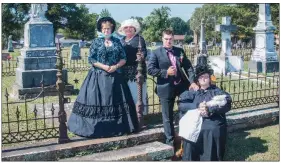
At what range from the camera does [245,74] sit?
49.0ft

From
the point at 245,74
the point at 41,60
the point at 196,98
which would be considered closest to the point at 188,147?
the point at 196,98

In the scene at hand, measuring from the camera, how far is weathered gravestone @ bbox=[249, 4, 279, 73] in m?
16.1

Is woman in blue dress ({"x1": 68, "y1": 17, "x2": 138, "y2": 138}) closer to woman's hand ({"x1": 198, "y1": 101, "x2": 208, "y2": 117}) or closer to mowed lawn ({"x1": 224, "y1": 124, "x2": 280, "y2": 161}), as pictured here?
woman's hand ({"x1": 198, "y1": 101, "x2": 208, "y2": 117})

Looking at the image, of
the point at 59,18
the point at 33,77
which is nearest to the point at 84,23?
the point at 59,18

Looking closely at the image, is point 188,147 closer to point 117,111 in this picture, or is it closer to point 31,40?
point 117,111

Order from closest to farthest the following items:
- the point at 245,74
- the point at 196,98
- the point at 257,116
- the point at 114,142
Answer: the point at 196,98 → the point at 114,142 → the point at 257,116 → the point at 245,74

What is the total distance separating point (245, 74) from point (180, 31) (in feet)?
197

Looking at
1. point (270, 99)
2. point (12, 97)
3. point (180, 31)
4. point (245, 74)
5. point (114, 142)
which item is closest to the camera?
point (114, 142)

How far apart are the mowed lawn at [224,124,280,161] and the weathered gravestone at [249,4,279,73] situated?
31.6 ft

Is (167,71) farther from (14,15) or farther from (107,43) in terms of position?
(14,15)

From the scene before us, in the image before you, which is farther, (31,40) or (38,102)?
(31,40)

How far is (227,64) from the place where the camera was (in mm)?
15727

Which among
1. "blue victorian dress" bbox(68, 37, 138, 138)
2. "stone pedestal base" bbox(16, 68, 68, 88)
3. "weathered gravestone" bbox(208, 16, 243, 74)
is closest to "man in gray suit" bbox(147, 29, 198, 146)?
"blue victorian dress" bbox(68, 37, 138, 138)

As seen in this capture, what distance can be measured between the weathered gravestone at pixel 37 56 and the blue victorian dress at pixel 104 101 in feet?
16.5
